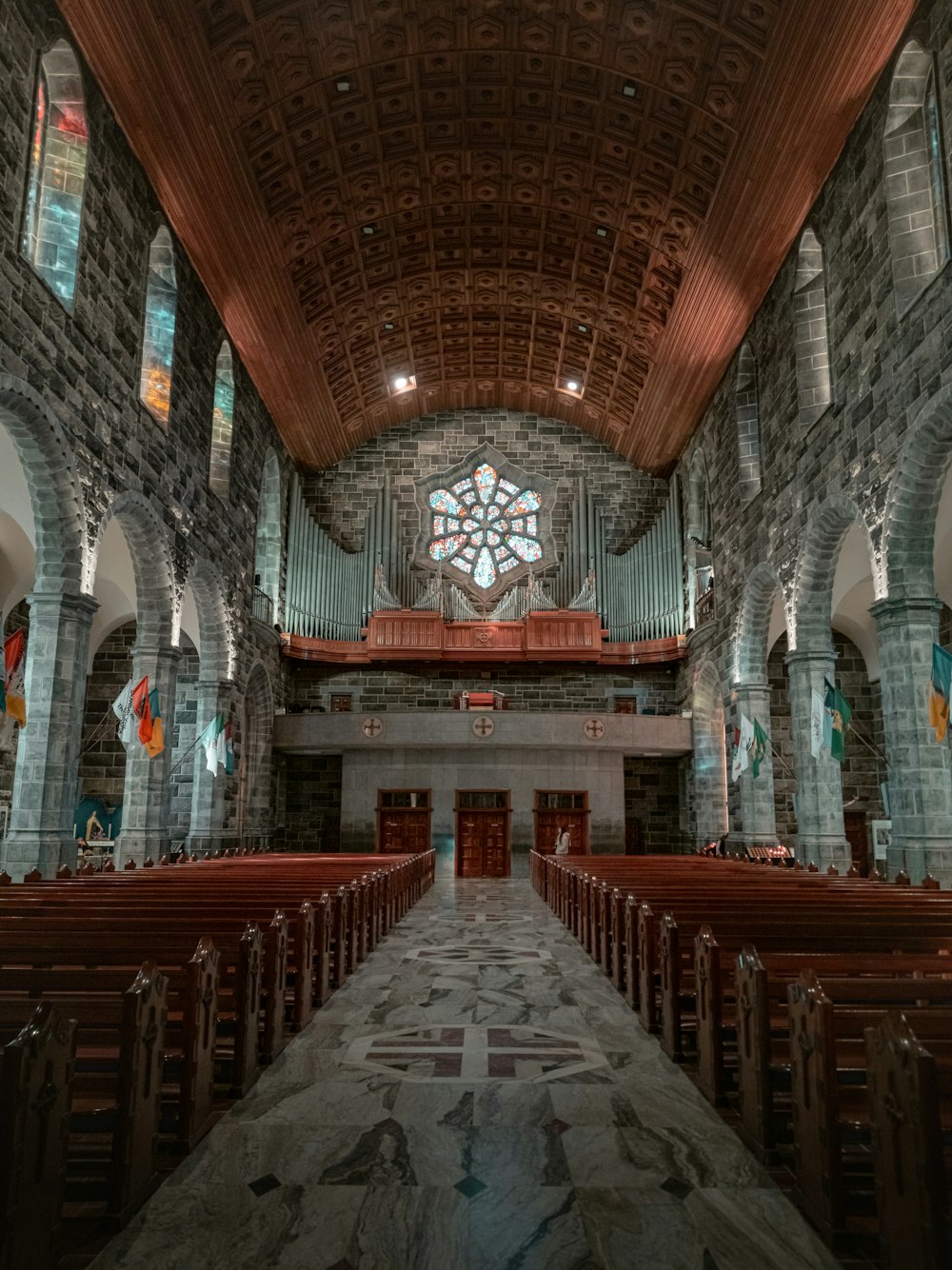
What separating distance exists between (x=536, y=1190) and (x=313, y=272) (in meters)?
17.5

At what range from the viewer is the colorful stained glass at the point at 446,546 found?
25391 mm

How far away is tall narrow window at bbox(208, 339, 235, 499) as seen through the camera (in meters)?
17.2

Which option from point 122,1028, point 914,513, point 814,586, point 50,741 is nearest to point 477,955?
point 50,741

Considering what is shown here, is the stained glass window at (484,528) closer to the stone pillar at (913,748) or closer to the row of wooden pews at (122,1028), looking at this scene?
the stone pillar at (913,748)

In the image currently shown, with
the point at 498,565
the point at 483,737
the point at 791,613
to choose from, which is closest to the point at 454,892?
the point at 483,737

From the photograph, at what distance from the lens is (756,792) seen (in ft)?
54.9

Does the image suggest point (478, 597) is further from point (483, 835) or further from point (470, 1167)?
point (470, 1167)

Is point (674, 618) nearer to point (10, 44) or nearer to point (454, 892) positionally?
point (454, 892)

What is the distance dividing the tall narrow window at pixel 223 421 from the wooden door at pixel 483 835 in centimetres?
891

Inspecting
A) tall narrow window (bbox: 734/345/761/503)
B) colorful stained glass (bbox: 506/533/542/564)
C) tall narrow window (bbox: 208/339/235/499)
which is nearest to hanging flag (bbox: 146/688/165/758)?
tall narrow window (bbox: 208/339/235/499)

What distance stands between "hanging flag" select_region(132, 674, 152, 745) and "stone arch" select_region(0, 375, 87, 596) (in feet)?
7.66

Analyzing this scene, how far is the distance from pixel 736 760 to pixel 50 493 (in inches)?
457

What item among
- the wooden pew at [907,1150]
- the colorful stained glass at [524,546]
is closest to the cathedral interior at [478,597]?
the wooden pew at [907,1150]

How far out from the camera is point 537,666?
23781 millimetres
